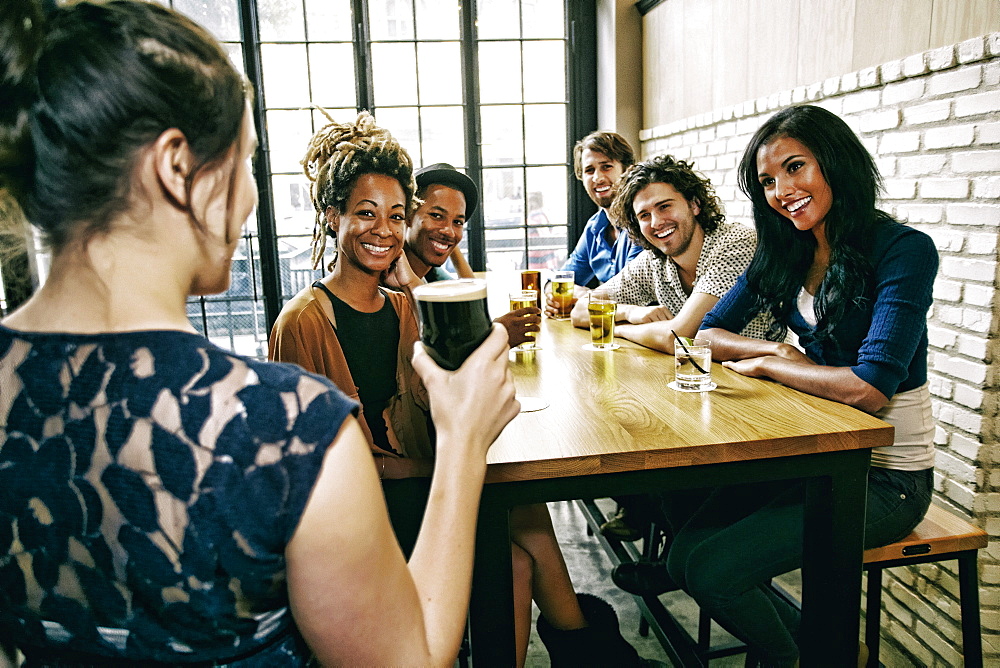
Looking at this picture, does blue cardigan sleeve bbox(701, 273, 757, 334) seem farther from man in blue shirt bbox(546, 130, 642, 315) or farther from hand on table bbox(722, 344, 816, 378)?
man in blue shirt bbox(546, 130, 642, 315)

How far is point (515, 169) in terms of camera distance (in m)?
4.93

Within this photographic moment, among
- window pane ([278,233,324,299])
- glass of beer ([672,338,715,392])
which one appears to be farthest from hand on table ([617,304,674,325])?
window pane ([278,233,324,299])

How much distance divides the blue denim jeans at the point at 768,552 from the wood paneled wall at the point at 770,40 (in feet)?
4.25

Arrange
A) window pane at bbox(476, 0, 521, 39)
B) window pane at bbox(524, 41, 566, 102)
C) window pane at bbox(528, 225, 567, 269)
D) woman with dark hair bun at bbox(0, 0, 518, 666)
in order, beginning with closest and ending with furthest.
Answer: woman with dark hair bun at bbox(0, 0, 518, 666) → window pane at bbox(476, 0, 521, 39) → window pane at bbox(524, 41, 566, 102) → window pane at bbox(528, 225, 567, 269)

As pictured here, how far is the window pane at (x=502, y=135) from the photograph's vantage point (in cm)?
485

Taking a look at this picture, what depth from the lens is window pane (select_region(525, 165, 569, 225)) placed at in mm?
4973

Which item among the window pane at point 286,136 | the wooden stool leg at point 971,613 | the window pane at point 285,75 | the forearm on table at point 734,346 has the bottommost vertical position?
the wooden stool leg at point 971,613

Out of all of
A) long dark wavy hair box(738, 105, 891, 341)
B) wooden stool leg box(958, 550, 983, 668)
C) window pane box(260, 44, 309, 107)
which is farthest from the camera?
window pane box(260, 44, 309, 107)

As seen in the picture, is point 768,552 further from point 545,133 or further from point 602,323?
point 545,133

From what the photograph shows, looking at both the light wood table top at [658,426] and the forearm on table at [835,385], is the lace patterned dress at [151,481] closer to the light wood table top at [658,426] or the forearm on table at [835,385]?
the light wood table top at [658,426]

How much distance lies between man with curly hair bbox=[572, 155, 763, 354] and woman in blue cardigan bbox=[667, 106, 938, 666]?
0.78ft

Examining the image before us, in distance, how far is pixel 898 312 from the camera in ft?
5.13

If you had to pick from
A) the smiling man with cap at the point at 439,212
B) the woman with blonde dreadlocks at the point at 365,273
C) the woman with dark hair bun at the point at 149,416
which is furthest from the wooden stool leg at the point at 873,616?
the smiling man with cap at the point at 439,212

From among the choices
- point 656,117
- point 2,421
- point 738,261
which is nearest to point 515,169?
point 656,117
